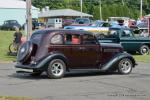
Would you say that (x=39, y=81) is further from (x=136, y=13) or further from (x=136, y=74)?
(x=136, y=13)

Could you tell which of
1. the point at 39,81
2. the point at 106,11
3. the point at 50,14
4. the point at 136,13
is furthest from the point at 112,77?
the point at 136,13

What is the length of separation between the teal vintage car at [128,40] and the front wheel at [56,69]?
12681 mm

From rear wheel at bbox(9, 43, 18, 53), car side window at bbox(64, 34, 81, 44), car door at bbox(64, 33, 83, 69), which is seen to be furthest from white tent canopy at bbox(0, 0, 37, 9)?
car door at bbox(64, 33, 83, 69)

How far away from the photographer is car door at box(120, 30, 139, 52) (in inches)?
1191

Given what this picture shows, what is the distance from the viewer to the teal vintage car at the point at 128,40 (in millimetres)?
30203

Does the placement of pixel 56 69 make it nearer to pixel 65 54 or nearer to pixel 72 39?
pixel 65 54

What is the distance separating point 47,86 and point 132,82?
9.13 feet

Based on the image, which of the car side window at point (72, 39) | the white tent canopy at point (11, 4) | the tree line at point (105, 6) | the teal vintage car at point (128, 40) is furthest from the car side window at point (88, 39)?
the tree line at point (105, 6)

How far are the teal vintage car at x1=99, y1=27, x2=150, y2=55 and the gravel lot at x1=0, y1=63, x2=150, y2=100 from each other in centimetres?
1055

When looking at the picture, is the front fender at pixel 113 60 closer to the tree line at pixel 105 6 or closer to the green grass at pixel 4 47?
the green grass at pixel 4 47

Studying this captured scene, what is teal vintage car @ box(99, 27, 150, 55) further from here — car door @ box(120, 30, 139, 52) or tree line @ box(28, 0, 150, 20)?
tree line @ box(28, 0, 150, 20)

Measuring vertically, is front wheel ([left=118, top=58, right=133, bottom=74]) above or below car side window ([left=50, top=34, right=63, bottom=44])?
below

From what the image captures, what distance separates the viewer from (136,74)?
18891 millimetres

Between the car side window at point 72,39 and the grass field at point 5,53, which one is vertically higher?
the car side window at point 72,39
